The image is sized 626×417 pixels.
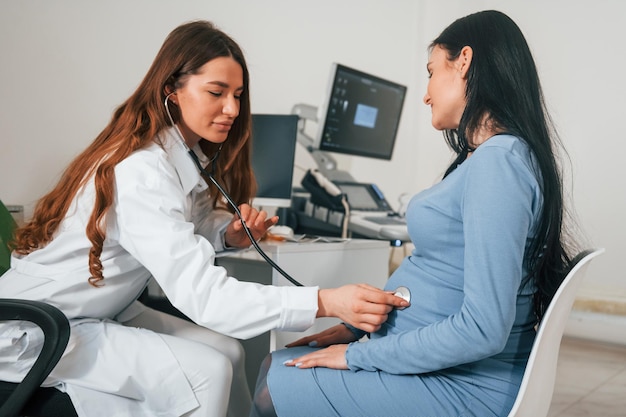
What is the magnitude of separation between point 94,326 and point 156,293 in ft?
2.96

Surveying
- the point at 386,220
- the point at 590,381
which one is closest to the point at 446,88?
the point at 386,220

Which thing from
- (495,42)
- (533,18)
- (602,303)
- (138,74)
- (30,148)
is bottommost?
(602,303)

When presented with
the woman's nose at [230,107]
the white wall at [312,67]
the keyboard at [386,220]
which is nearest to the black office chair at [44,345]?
the woman's nose at [230,107]

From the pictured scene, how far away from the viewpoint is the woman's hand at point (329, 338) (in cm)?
127

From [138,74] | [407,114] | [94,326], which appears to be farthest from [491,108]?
[407,114]

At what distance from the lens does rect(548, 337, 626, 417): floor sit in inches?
96.4

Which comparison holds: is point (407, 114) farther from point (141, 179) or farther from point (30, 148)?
point (141, 179)

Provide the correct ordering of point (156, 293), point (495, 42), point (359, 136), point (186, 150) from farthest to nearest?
point (359, 136), point (156, 293), point (186, 150), point (495, 42)

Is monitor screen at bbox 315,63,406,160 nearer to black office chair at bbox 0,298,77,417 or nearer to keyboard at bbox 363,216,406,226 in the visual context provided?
keyboard at bbox 363,216,406,226

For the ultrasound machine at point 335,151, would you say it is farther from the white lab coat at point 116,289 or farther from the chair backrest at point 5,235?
the white lab coat at point 116,289

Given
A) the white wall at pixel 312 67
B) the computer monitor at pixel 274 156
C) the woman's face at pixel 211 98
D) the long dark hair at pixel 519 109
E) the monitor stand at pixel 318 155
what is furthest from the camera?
the monitor stand at pixel 318 155

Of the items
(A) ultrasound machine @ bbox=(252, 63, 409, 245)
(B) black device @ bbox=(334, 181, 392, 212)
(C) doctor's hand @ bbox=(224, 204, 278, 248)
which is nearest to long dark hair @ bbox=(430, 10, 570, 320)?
(C) doctor's hand @ bbox=(224, 204, 278, 248)

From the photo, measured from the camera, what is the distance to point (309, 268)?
67.9 inches

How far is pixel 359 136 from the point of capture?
2.80 m
